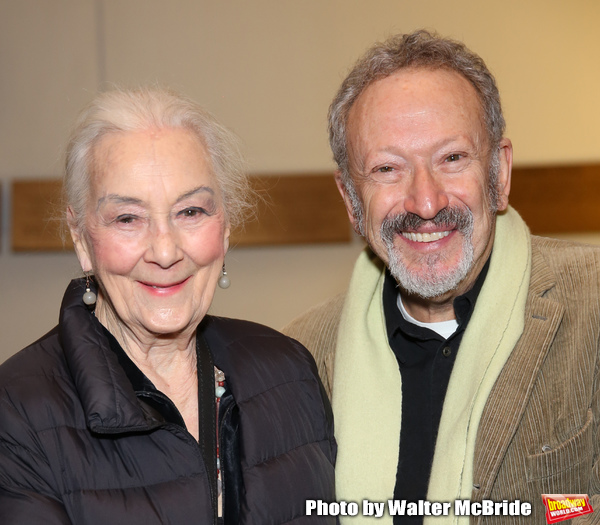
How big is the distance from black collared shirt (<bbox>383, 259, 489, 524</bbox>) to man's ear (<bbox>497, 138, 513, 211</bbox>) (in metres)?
0.20

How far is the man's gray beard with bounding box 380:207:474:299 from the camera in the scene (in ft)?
7.00

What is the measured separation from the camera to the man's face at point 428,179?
2.13 metres

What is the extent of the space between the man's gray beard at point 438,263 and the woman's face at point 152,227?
606 millimetres

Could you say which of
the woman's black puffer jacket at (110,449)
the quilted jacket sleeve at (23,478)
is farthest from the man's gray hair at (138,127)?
the quilted jacket sleeve at (23,478)

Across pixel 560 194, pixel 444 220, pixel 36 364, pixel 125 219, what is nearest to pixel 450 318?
pixel 444 220

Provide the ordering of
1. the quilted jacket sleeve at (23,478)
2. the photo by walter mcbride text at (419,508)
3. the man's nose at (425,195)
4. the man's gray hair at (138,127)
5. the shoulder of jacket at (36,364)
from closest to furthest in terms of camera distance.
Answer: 1. the quilted jacket sleeve at (23,478)
2. the shoulder of jacket at (36,364)
3. the man's gray hair at (138,127)
4. the photo by walter mcbride text at (419,508)
5. the man's nose at (425,195)

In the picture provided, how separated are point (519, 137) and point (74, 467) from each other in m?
3.64

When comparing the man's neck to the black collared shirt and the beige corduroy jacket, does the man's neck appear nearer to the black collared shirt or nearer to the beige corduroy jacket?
the black collared shirt

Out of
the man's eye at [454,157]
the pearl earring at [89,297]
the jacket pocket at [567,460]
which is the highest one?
the man's eye at [454,157]

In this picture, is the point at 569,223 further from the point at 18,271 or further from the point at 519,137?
the point at 18,271

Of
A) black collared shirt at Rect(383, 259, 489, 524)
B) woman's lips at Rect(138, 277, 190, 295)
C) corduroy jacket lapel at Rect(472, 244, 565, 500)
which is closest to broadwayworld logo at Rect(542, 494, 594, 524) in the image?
corduroy jacket lapel at Rect(472, 244, 565, 500)

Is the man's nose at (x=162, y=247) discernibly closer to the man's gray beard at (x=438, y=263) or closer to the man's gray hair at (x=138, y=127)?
the man's gray hair at (x=138, y=127)

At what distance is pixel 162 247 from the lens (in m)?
1.69

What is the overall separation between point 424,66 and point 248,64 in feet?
7.69
